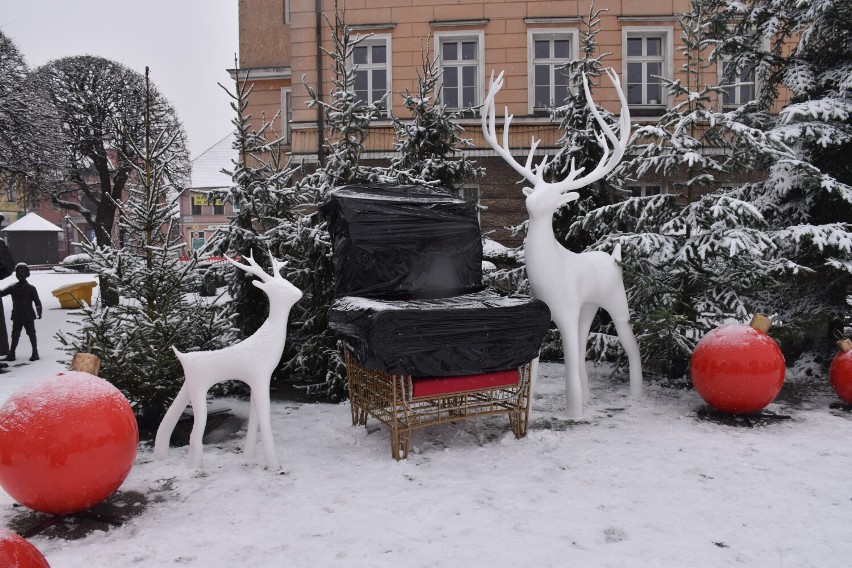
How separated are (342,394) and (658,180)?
29.7 ft

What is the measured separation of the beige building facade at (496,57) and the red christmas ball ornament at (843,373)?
A: 25.7 ft

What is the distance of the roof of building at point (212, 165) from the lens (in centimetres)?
2547

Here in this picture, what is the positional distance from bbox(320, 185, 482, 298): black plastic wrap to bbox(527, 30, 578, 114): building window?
8552 mm

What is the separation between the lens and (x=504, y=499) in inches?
154

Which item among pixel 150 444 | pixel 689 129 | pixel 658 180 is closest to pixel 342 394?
pixel 150 444

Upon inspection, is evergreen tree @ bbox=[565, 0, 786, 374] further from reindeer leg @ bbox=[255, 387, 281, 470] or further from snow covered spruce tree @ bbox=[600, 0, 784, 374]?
reindeer leg @ bbox=[255, 387, 281, 470]

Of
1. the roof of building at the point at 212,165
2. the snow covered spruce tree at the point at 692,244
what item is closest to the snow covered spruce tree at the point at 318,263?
the snow covered spruce tree at the point at 692,244

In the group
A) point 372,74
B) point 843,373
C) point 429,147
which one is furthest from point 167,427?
point 372,74

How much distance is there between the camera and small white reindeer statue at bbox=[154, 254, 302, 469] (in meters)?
4.36

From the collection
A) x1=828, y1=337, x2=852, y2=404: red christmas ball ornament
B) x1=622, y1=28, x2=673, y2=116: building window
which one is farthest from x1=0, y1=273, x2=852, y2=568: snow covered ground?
x1=622, y1=28, x2=673, y2=116: building window

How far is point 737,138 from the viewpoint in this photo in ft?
21.3

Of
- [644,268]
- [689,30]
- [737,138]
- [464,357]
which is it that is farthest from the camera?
[689,30]

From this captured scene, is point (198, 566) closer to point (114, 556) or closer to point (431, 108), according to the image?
point (114, 556)

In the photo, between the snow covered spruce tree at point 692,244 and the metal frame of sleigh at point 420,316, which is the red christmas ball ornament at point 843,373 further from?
the metal frame of sleigh at point 420,316
